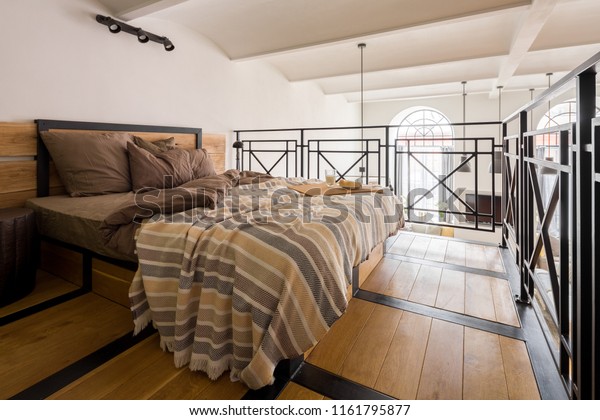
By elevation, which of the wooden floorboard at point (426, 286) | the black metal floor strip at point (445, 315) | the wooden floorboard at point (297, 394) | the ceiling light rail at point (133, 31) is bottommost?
the wooden floorboard at point (297, 394)

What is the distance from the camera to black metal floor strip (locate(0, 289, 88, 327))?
1.74 metres

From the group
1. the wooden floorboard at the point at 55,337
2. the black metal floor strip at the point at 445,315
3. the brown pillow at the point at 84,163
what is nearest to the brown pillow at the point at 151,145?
the brown pillow at the point at 84,163

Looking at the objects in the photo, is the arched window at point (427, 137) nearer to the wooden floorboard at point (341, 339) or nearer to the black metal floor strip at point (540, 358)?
the black metal floor strip at point (540, 358)

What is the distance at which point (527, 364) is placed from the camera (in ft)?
4.58

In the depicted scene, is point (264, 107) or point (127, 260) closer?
point (127, 260)

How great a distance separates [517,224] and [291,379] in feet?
6.55

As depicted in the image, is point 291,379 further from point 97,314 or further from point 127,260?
point 97,314

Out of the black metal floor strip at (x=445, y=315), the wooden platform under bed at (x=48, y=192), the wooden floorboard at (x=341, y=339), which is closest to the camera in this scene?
the wooden floorboard at (x=341, y=339)

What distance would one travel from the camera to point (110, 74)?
2963mm

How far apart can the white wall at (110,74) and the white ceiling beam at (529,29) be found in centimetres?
328

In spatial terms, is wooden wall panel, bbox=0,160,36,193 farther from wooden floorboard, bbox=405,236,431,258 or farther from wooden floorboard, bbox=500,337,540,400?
wooden floorboard, bbox=500,337,540,400

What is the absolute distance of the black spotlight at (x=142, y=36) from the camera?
10.1ft

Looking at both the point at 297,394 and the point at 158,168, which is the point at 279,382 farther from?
the point at 158,168

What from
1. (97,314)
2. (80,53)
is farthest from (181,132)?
(97,314)
